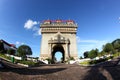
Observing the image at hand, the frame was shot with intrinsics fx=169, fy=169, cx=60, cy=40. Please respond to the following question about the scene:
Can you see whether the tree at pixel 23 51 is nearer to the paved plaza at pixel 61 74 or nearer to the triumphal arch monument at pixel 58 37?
the triumphal arch monument at pixel 58 37

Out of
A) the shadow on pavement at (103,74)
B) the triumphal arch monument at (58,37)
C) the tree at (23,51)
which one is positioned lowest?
the shadow on pavement at (103,74)

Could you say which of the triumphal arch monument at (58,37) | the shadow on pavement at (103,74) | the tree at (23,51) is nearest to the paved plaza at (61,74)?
the shadow on pavement at (103,74)

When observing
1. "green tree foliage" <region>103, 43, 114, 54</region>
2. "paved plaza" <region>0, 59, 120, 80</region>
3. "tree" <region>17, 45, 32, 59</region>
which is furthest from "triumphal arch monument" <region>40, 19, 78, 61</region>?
"paved plaza" <region>0, 59, 120, 80</region>

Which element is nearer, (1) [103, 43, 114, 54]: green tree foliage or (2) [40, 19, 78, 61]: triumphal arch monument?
(1) [103, 43, 114, 54]: green tree foliage

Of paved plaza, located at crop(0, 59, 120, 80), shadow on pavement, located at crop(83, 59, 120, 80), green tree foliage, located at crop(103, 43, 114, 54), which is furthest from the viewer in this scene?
green tree foliage, located at crop(103, 43, 114, 54)

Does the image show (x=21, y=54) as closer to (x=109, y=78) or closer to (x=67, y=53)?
(x=67, y=53)

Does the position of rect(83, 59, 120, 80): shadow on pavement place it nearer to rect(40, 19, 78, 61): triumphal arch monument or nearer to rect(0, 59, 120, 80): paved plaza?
rect(0, 59, 120, 80): paved plaza

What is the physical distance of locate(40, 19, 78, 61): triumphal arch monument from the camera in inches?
2820

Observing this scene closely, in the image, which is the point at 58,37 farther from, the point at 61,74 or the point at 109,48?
the point at 61,74

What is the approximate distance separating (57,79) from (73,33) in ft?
207

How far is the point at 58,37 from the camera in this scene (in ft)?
236

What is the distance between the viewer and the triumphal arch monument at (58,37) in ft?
235

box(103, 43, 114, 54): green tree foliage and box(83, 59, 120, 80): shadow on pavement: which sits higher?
box(103, 43, 114, 54): green tree foliage

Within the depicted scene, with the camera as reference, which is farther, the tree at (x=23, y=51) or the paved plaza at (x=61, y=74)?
the tree at (x=23, y=51)
